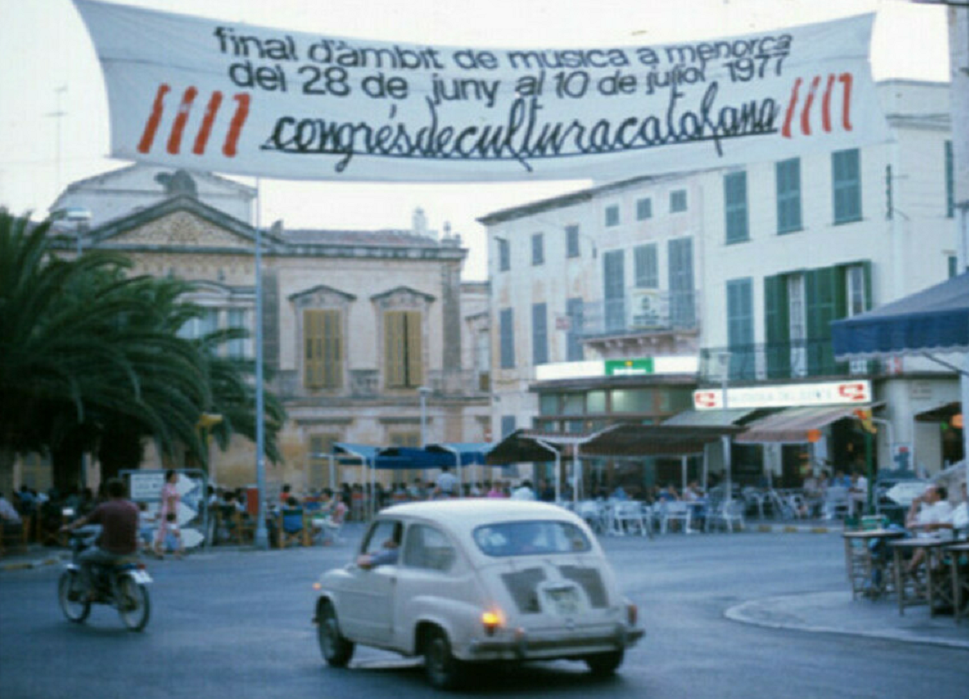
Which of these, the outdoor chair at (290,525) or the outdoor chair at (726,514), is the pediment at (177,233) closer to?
the outdoor chair at (290,525)

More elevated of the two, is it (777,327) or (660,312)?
(660,312)

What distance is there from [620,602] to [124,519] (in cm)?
722

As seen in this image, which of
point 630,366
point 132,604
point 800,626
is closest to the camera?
point 800,626

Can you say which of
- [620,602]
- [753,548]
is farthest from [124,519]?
[753,548]

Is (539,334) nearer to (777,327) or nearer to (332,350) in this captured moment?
(332,350)

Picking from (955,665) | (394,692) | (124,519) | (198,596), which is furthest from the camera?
(198,596)

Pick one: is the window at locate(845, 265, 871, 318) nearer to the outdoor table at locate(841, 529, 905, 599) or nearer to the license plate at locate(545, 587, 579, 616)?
the outdoor table at locate(841, 529, 905, 599)

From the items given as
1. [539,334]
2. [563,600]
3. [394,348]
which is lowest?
[563,600]

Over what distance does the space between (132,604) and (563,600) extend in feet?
23.2

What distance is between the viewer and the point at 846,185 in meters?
45.6

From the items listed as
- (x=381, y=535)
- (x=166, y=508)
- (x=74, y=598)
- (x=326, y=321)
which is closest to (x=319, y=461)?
(x=326, y=321)

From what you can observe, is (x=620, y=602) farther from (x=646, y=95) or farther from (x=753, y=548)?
(x=753, y=548)

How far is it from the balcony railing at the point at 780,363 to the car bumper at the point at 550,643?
32855 mm

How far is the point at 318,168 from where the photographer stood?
10.3m
